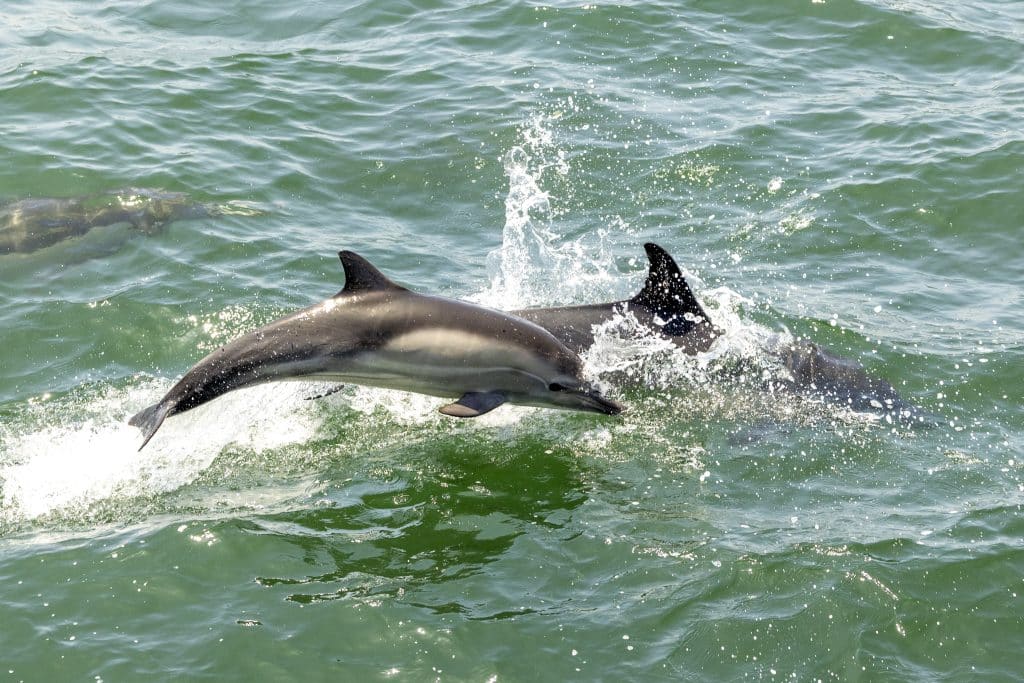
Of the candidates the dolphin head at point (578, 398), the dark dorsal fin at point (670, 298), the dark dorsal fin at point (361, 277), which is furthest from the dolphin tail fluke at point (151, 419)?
the dark dorsal fin at point (670, 298)

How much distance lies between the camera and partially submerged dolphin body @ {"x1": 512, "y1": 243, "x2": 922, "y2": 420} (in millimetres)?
10438

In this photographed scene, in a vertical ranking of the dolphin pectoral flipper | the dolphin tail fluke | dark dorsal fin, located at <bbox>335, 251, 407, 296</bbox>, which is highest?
dark dorsal fin, located at <bbox>335, 251, 407, 296</bbox>

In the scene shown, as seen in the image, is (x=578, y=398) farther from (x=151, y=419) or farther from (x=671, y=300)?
(x=151, y=419)

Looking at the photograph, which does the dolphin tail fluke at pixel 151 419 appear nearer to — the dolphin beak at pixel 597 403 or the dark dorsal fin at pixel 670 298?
the dolphin beak at pixel 597 403

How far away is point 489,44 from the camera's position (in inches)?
736

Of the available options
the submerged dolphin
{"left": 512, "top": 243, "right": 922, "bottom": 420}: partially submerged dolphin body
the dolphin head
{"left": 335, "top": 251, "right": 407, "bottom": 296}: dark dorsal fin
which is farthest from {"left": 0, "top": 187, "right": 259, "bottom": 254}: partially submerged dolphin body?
the dolphin head

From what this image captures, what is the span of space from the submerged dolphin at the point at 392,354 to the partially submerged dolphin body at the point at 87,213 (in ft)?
17.9

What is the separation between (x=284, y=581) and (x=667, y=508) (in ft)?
8.97

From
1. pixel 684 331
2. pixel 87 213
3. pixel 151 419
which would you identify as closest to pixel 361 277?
pixel 151 419

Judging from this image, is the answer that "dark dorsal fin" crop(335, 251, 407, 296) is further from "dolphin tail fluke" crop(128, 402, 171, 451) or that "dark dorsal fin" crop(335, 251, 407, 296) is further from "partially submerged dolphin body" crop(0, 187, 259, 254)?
"partially submerged dolphin body" crop(0, 187, 259, 254)

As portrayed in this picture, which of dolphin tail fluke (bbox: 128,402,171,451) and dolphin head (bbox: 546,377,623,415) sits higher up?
dolphin tail fluke (bbox: 128,402,171,451)

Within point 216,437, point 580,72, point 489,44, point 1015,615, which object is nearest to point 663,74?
point 580,72

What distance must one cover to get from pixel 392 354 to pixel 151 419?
165 centimetres

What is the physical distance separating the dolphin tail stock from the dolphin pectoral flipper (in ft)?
6.74
